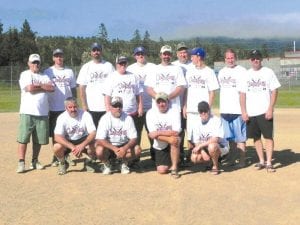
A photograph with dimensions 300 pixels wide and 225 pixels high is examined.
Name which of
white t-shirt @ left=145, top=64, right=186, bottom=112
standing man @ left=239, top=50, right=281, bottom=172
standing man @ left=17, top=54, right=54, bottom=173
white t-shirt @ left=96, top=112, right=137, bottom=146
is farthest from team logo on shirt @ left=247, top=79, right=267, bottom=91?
standing man @ left=17, top=54, right=54, bottom=173

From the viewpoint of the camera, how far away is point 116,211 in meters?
6.54

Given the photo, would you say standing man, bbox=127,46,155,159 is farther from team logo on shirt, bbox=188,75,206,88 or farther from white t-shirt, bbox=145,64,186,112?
team logo on shirt, bbox=188,75,206,88

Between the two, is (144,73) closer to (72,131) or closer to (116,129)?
(116,129)

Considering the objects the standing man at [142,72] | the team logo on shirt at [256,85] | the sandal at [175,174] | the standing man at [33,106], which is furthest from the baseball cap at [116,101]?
the team logo on shirt at [256,85]

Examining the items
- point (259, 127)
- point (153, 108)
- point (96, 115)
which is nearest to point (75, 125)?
point (96, 115)

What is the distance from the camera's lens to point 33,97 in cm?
905

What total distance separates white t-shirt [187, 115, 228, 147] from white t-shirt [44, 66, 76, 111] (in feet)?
7.55

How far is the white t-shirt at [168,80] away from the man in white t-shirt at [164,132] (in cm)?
18

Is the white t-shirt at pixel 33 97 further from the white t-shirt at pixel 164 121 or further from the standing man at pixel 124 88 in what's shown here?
the white t-shirt at pixel 164 121

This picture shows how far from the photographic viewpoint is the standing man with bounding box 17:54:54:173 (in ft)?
29.6

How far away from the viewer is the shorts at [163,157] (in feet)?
29.0

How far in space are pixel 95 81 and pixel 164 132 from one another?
1589mm

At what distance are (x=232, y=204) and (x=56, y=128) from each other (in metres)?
3.40

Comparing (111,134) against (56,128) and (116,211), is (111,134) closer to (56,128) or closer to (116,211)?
(56,128)
